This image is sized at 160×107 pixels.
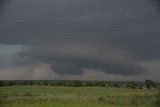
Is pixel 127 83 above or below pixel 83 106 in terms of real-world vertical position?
above

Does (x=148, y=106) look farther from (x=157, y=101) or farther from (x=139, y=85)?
(x=139, y=85)

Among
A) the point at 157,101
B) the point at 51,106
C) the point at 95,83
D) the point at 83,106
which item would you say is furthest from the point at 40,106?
the point at 95,83

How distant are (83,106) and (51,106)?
142cm

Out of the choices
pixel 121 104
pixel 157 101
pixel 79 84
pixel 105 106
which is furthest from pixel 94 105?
pixel 79 84

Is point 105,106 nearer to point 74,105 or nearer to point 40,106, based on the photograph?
point 74,105

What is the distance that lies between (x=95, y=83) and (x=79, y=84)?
2780mm

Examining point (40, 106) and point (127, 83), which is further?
point (127, 83)

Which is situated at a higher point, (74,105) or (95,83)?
(95,83)

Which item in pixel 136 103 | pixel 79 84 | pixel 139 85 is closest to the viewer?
pixel 136 103

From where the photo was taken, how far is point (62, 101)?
66.9 feet

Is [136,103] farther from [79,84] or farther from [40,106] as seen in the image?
[79,84]

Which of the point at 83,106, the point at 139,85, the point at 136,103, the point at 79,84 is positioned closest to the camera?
the point at 83,106

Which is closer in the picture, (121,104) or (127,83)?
(121,104)

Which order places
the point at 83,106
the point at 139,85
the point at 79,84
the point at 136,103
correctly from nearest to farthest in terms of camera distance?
the point at 83,106, the point at 136,103, the point at 139,85, the point at 79,84
